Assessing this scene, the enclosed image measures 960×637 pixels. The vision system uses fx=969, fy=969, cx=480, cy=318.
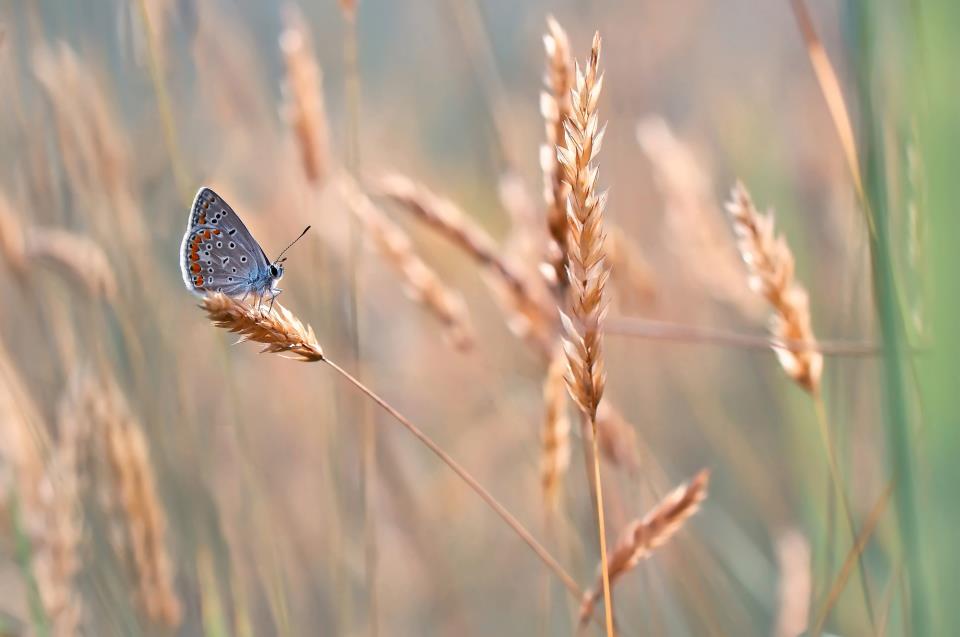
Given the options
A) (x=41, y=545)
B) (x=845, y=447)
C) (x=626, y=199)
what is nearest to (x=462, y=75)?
(x=626, y=199)

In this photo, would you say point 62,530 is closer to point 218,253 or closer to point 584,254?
point 218,253

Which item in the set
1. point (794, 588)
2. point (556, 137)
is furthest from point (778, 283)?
point (794, 588)

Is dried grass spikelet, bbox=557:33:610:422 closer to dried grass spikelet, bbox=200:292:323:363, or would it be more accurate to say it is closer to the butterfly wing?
dried grass spikelet, bbox=200:292:323:363

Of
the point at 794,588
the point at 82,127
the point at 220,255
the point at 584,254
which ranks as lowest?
the point at 794,588

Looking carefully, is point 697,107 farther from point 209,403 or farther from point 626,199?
point 209,403

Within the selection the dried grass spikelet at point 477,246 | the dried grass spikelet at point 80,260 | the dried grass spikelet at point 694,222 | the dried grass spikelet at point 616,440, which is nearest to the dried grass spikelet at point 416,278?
the dried grass spikelet at point 477,246

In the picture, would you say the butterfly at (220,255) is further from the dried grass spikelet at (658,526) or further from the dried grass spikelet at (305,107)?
the dried grass spikelet at (658,526)

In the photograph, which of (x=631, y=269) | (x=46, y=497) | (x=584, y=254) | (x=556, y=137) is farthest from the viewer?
(x=631, y=269)
